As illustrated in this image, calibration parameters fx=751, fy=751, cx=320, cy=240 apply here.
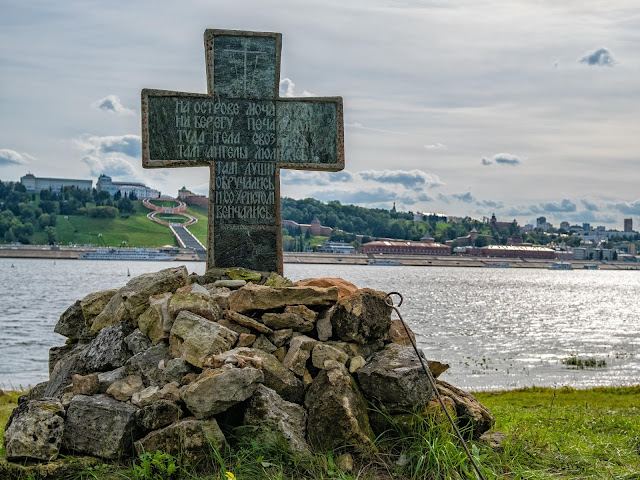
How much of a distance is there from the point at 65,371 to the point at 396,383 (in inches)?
148

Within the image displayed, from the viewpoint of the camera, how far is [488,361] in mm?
31016

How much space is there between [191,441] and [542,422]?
5.63 metres

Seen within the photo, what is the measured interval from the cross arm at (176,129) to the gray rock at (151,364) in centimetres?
348

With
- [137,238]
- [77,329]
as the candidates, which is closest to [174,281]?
[77,329]

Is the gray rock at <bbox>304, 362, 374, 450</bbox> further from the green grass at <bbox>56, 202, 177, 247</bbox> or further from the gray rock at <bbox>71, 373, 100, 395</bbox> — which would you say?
the green grass at <bbox>56, 202, 177, 247</bbox>

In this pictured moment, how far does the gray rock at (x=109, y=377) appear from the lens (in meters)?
7.15

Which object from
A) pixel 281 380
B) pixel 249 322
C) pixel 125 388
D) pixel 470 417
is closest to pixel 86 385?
pixel 125 388

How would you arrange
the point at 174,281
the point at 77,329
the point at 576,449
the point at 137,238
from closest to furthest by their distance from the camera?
the point at 576,449 < the point at 174,281 < the point at 77,329 < the point at 137,238

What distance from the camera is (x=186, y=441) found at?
6.26 metres

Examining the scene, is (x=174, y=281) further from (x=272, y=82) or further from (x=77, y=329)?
(x=272, y=82)

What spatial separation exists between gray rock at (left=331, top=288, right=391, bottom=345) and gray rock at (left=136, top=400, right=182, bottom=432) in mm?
1876

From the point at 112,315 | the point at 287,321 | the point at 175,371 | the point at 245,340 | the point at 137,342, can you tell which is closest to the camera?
the point at 175,371

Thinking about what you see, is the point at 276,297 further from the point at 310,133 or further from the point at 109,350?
the point at 310,133

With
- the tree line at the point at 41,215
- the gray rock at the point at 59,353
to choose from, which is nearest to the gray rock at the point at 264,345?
the gray rock at the point at 59,353
